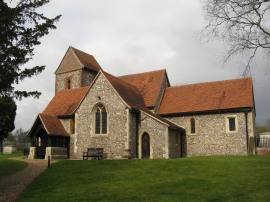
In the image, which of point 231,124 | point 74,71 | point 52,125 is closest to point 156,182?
point 231,124

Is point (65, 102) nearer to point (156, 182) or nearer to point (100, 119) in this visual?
point (100, 119)

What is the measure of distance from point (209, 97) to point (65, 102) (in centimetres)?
1576

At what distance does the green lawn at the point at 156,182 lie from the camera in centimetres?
1202

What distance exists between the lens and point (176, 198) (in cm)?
1149

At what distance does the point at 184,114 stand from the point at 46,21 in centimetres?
1775

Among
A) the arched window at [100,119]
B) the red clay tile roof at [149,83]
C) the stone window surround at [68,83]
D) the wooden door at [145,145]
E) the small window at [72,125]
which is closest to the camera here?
the wooden door at [145,145]

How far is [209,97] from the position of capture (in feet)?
103

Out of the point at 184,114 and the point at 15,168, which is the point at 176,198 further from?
the point at 184,114

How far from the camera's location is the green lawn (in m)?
12.0

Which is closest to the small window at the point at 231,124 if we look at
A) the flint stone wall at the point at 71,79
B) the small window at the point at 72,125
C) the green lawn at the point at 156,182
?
the green lawn at the point at 156,182

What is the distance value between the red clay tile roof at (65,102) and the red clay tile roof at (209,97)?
30.2ft

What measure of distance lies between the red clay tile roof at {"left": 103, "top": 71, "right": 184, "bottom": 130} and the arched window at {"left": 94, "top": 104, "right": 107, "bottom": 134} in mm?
2205

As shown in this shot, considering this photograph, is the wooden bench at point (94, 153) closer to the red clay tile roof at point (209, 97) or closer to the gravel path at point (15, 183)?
the gravel path at point (15, 183)

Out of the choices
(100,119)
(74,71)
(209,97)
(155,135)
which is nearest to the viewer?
(155,135)
